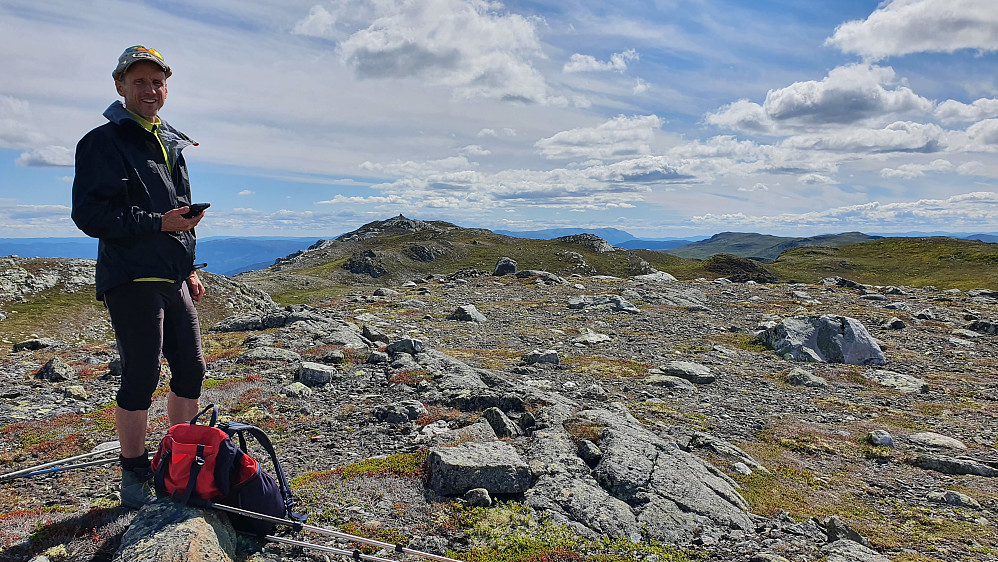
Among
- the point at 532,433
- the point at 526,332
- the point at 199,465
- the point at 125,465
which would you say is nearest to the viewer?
the point at 199,465

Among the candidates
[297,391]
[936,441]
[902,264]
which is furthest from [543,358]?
[902,264]

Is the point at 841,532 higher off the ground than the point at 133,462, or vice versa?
the point at 133,462

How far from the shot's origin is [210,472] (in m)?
5.60

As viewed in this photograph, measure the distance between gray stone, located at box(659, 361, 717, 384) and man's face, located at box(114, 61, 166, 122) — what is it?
60.0 feet

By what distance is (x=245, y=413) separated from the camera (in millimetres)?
11547

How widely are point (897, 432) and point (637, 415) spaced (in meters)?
7.45

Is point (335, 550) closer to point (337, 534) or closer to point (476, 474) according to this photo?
point (337, 534)

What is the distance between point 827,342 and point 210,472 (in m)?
26.8

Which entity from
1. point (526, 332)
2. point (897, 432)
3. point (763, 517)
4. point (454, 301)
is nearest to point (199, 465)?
point (763, 517)

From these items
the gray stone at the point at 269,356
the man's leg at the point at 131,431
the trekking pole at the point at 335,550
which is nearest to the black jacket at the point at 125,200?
the man's leg at the point at 131,431

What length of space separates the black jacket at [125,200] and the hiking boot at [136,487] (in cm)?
227

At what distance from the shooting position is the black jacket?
545 centimetres

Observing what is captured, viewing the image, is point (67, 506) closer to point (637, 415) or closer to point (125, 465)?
point (125, 465)

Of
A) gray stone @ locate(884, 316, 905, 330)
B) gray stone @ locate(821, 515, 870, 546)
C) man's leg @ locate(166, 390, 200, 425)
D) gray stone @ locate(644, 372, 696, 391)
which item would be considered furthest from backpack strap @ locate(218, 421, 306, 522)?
gray stone @ locate(884, 316, 905, 330)
